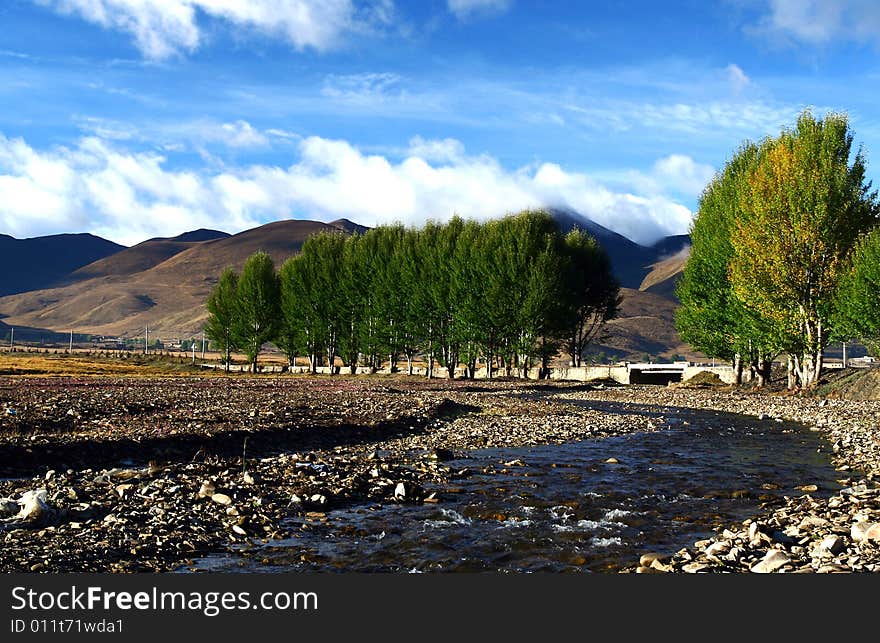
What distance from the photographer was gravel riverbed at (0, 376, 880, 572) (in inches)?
448

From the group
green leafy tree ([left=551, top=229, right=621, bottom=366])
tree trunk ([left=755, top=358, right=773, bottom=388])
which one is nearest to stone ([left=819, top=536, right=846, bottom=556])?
tree trunk ([left=755, top=358, right=773, bottom=388])

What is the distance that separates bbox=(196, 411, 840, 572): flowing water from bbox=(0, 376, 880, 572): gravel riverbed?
0.65 m

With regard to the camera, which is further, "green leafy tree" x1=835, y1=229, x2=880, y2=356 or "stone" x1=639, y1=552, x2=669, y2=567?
"green leafy tree" x1=835, y1=229, x2=880, y2=356

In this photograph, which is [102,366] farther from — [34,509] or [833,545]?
[833,545]

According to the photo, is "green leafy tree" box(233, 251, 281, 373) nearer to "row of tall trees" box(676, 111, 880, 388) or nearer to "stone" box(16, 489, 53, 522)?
"row of tall trees" box(676, 111, 880, 388)

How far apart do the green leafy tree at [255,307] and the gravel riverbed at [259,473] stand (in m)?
73.1

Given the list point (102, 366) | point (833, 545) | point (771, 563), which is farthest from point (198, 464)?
point (102, 366)

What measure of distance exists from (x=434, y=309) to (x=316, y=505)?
7562cm

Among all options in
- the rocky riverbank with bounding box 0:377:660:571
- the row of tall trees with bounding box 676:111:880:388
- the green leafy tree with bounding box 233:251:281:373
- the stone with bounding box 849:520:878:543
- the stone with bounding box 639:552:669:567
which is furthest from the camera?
the green leafy tree with bounding box 233:251:281:373

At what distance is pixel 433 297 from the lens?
292 feet

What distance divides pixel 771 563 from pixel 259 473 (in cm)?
1185

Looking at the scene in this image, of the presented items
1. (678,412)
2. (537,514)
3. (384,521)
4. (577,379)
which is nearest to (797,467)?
(537,514)

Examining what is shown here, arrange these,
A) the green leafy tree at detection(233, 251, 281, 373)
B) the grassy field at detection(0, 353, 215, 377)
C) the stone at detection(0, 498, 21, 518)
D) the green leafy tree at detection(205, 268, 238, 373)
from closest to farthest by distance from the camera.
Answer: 1. the stone at detection(0, 498, 21, 518)
2. the grassy field at detection(0, 353, 215, 377)
3. the green leafy tree at detection(233, 251, 281, 373)
4. the green leafy tree at detection(205, 268, 238, 373)

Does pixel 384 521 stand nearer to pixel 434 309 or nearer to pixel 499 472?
pixel 499 472
